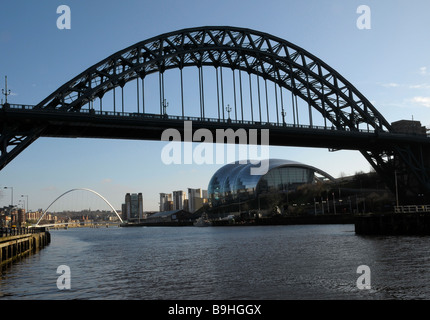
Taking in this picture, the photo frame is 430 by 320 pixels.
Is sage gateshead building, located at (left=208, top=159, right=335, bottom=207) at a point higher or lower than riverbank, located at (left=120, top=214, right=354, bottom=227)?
higher

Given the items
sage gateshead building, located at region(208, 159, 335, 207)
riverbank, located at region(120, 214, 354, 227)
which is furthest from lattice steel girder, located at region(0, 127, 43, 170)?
sage gateshead building, located at region(208, 159, 335, 207)

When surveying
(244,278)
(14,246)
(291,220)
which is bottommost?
(244,278)

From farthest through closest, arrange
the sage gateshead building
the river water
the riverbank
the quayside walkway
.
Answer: the sage gateshead building < the riverbank < the quayside walkway < the river water

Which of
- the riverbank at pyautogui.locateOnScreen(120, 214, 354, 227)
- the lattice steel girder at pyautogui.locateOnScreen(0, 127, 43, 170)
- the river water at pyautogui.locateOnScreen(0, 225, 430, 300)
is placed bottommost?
the river water at pyautogui.locateOnScreen(0, 225, 430, 300)

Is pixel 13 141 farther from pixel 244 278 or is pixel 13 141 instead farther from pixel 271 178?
pixel 271 178

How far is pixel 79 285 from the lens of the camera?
26.7 meters

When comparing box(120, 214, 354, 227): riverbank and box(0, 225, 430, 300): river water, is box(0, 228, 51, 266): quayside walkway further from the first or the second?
box(120, 214, 354, 227): riverbank

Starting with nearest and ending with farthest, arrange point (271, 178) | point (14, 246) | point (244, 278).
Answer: point (244, 278) → point (14, 246) → point (271, 178)

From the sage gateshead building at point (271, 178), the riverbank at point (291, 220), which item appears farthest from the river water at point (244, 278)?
the sage gateshead building at point (271, 178)

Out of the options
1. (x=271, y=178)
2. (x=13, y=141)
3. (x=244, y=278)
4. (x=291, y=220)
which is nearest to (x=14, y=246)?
(x=13, y=141)

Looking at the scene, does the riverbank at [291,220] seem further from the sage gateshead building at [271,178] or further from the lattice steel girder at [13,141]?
the lattice steel girder at [13,141]
